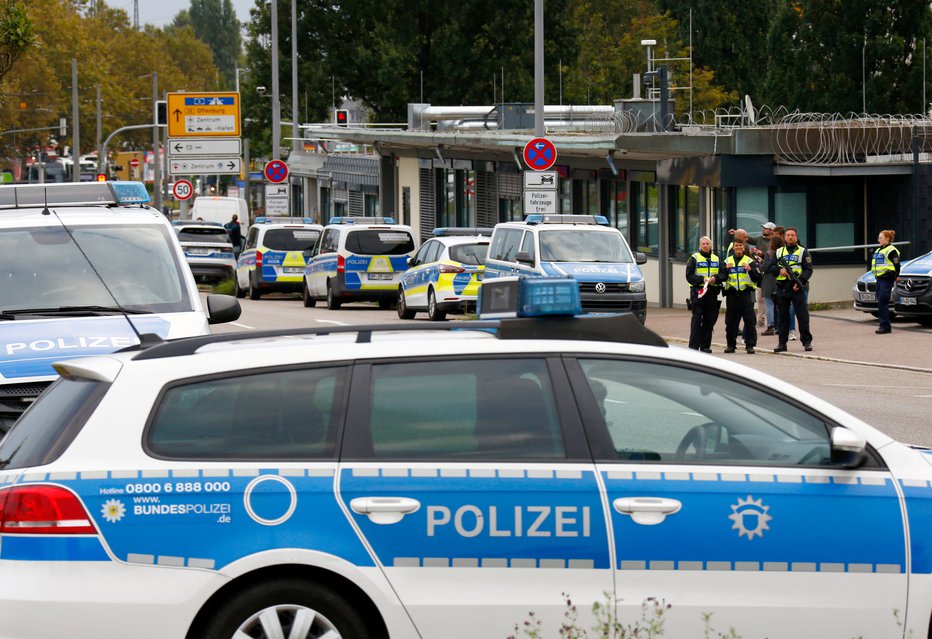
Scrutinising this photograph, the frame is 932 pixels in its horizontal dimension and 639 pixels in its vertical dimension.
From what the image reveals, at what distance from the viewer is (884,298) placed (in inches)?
899

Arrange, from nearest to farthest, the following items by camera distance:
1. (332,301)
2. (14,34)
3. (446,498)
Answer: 1. (446,498)
2. (14,34)
3. (332,301)

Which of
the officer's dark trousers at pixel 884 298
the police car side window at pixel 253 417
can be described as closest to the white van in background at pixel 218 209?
the officer's dark trousers at pixel 884 298

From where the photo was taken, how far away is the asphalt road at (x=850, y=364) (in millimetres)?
14586

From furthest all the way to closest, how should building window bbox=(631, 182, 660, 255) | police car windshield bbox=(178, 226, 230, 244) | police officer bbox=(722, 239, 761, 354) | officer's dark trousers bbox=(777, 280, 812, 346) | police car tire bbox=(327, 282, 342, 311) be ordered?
police car windshield bbox=(178, 226, 230, 244) → building window bbox=(631, 182, 660, 255) → police car tire bbox=(327, 282, 342, 311) → officer's dark trousers bbox=(777, 280, 812, 346) → police officer bbox=(722, 239, 761, 354)

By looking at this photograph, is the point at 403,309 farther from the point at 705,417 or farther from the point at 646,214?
the point at 705,417

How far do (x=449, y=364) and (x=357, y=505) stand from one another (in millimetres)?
618

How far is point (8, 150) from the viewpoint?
105 metres

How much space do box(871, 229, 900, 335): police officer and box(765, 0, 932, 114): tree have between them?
2161cm

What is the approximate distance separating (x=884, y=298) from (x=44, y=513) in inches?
756

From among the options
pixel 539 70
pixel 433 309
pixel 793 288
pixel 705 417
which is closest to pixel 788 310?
pixel 793 288

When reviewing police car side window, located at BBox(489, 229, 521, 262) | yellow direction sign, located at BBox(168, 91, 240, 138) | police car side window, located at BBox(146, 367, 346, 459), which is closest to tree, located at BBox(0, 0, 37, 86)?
police car side window, located at BBox(489, 229, 521, 262)

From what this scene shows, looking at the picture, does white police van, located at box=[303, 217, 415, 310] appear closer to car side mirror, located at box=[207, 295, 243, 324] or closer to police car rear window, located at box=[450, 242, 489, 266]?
police car rear window, located at box=[450, 242, 489, 266]

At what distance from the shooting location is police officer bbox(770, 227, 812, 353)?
845 inches

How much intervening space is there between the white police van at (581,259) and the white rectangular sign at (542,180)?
197 cm
